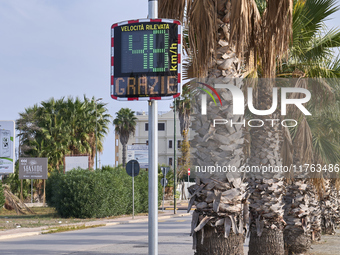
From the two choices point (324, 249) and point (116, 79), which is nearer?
point (116, 79)

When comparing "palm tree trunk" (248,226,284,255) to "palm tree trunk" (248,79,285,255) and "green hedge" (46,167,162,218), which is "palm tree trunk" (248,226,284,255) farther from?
"green hedge" (46,167,162,218)

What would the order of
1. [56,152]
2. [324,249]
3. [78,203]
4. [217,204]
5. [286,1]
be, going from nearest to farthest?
[217,204]
[286,1]
[324,249]
[78,203]
[56,152]

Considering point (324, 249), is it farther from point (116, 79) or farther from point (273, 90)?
point (116, 79)

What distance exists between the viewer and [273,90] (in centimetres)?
1098

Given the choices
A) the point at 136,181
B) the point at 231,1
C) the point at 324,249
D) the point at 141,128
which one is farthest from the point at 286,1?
the point at 141,128

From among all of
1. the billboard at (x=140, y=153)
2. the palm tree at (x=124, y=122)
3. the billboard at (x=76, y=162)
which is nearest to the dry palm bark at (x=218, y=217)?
the billboard at (x=76, y=162)

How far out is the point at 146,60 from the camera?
5422mm

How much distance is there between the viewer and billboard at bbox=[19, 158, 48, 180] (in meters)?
38.7

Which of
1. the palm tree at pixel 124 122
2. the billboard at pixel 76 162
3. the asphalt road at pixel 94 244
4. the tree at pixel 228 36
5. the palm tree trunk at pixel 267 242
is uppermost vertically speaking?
the palm tree at pixel 124 122

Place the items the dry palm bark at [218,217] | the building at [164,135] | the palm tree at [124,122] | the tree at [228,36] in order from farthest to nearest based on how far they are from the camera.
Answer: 1. the building at [164,135]
2. the palm tree at [124,122]
3. the tree at [228,36]
4. the dry palm bark at [218,217]

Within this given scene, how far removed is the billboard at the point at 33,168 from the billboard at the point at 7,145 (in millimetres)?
7516

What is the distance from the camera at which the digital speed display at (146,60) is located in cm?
535

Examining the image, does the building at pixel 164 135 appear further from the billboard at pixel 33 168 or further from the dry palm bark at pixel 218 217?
the dry palm bark at pixel 218 217

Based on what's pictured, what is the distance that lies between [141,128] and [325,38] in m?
79.1
